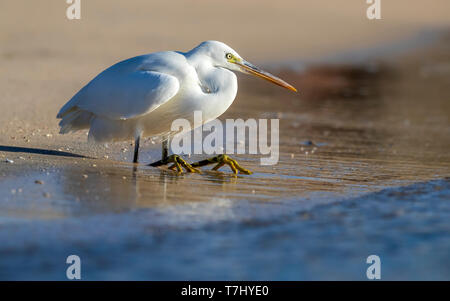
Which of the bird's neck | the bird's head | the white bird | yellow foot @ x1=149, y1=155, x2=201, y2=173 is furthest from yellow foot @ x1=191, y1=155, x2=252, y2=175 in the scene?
the bird's head

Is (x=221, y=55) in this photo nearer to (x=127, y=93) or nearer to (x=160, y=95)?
(x=160, y=95)

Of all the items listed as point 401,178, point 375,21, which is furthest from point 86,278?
point 375,21

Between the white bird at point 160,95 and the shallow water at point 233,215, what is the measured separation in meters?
0.33

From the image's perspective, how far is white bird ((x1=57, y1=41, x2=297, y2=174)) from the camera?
19.1ft

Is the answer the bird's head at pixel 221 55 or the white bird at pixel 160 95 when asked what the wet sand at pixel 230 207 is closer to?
the white bird at pixel 160 95

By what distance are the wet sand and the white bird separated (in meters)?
0.33

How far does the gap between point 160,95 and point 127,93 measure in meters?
0.35

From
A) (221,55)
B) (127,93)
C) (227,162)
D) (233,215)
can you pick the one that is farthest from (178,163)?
(233,215)

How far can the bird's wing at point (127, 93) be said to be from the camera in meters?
5.73

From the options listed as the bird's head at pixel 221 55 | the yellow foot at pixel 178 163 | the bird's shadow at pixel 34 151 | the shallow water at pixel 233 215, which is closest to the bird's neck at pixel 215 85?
the bird's head at pixel 221 55

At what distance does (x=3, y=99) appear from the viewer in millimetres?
9203

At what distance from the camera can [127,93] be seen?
5.88 metres

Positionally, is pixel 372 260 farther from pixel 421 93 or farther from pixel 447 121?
pixel 421 93

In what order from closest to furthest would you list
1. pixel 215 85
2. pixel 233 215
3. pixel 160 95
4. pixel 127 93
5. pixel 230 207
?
pixel 233 215
pixel 230 207
pixel 160 95
pixel 127 93
pixel 215 85
